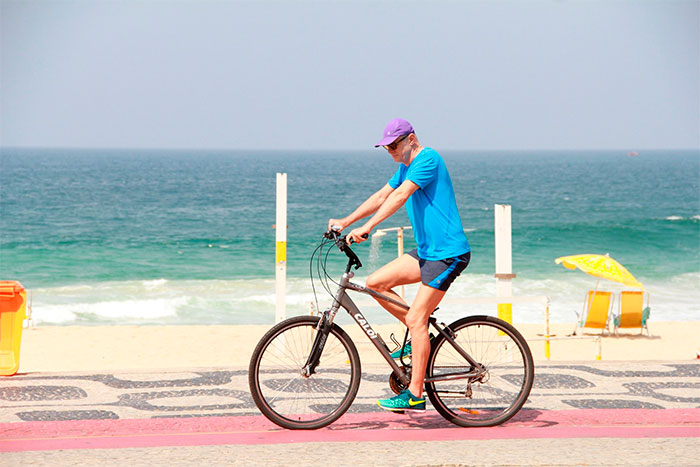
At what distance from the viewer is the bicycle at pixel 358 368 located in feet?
18.5

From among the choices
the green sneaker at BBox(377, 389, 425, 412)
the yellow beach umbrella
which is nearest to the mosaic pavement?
the green sneaker at BBox(377, 389, 425, 412)

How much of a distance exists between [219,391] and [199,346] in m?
10.4

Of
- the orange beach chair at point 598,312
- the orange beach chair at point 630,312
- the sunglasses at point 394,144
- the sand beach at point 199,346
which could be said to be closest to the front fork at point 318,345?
the sunglasses at point 394,144

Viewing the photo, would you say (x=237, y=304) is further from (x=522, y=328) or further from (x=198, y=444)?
(x=198, y=444)

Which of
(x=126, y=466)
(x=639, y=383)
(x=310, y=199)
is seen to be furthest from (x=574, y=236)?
(x=126, y=466)

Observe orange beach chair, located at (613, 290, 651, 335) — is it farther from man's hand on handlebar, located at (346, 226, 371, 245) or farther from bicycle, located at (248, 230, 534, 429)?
man's hand on handlebar, located at (346, 226, 371, 245)

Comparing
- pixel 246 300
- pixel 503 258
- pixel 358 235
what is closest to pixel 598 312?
pixel 503 258

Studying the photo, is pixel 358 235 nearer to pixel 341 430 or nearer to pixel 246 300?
pixel 341 430

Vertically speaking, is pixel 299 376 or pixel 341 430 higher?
pixel 299 376

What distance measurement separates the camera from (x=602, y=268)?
16484 mm

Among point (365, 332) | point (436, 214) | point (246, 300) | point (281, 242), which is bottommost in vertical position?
point (246, 300)

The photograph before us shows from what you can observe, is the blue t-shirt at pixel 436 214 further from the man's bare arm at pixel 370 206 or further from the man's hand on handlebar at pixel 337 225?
the man's hand on handlebar at pixel 337 225

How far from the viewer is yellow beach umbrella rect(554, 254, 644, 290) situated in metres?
16.2

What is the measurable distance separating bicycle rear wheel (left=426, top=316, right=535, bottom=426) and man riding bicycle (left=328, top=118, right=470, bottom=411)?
165 millimetres
